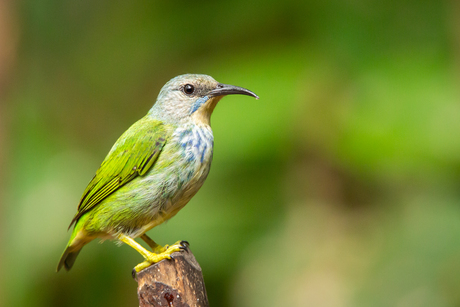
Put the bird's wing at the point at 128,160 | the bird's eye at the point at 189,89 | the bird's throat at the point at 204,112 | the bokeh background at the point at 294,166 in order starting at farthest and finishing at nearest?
the bokeh background at the point at 294,166 < the bird's eye at the point at 189,89 < the bird's throat at the point at 204,112 < the bird's wing at the point at 128,160

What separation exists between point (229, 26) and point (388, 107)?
2578 mm

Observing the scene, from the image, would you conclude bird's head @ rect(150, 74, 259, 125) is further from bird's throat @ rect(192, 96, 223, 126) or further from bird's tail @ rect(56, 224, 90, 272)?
bird's tail @ rect(56, 224, 90, 272)

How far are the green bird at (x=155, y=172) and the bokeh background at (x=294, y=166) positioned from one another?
74.9 inches

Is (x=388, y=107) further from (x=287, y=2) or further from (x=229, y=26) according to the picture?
(x=229, y=26)

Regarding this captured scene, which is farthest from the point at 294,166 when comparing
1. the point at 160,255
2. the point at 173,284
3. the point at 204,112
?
the point at 173,284

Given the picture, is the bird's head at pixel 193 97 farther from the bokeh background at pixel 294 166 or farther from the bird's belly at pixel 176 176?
the bokeh background at pixel 294 166

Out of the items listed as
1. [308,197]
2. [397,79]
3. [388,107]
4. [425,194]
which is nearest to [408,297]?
[425,194]

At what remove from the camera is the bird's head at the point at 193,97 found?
12.1 feet

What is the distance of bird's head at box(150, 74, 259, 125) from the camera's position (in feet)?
12.1

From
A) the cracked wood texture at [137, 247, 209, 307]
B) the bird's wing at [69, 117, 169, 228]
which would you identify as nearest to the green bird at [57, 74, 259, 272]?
the bird's wing at [69, 117, 169, 228]

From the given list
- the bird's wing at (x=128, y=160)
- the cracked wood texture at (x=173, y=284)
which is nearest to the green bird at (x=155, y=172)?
the bird's wing at (x=128, y=160)

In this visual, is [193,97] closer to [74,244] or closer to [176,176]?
[176,176]

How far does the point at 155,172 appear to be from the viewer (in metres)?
3.37

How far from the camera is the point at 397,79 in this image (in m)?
5.86
